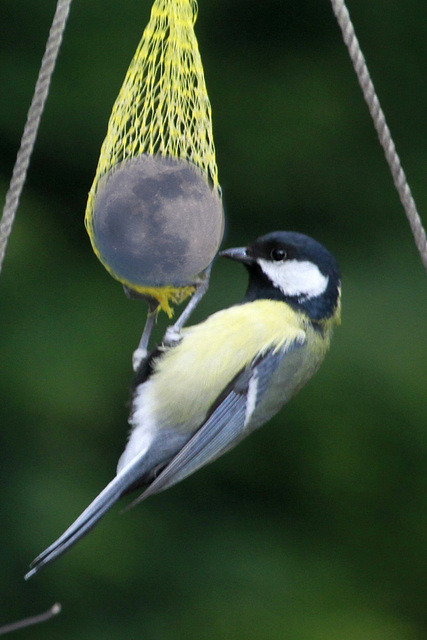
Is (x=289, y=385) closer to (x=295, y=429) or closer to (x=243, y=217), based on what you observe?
(x=295, y=429)

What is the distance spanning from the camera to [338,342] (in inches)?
107

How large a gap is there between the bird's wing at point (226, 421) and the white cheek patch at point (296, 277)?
10cm

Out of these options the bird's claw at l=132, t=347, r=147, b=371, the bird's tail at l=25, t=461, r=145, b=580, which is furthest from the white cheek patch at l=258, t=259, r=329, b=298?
the bird's tail at l=25, t=461, r=145, b=580

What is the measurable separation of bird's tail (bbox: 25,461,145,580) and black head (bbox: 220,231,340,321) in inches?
16.0

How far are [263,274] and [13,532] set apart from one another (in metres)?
1.35

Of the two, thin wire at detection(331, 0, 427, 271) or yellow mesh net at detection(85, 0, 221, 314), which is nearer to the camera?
thin wire at detection(331, 0, 427, 271)

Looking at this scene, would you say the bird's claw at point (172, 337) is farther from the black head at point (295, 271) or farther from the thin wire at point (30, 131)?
the thin wire at point (30, 131)

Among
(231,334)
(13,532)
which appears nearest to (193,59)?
(231,334)

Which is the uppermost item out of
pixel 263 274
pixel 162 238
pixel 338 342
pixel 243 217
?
pixel 162 238

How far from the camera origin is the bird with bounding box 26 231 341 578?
5.34ft

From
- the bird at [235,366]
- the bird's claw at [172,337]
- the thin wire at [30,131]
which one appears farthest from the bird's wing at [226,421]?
the thin wire at [30,131]

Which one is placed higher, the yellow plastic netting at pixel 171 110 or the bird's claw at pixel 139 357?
the yellow plastic netting at pixel 171 110

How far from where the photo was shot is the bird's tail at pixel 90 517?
4.88 ft

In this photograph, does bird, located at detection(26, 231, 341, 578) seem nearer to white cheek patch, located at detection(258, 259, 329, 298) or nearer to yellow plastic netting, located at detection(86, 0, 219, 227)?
white cheek patch, located at detection(258, 259, 329, 298)
